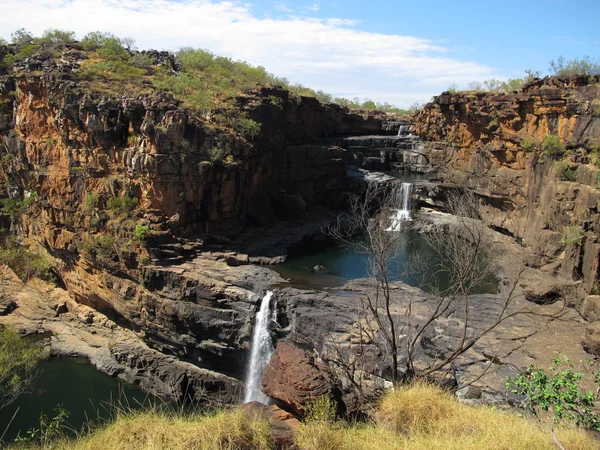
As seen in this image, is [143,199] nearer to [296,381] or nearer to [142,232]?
[142,232]

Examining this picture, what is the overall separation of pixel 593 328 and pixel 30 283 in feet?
96.7

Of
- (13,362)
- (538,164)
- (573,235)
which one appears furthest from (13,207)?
(538,164)

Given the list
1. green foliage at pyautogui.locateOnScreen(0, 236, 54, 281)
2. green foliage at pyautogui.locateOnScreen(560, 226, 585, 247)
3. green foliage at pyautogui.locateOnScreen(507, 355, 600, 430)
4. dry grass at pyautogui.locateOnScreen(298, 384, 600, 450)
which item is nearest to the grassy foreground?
dry grass at pyautogui.locateOnScreen(298, 384, 600, 450)

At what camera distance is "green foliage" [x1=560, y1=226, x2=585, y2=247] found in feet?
70.0

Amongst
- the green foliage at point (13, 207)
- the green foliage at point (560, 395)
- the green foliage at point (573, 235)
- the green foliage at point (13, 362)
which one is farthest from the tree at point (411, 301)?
the green foliage at point (13, 207)

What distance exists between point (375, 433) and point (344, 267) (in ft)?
61.8

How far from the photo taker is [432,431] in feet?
30.3

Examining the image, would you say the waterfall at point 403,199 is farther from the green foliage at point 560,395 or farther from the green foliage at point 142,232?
the green foliage at point 560,395

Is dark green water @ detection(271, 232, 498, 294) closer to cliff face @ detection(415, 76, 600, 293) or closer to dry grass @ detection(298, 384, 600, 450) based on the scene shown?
cliff face @ detection(415, 76, 600, 293)

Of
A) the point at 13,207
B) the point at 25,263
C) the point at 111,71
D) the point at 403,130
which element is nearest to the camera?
the point at 111,71

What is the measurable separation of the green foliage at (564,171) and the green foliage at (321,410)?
64.2 feet

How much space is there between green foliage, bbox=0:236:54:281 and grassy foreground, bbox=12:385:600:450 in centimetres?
2157

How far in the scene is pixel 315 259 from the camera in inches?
1145

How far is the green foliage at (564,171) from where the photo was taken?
24391 mm
